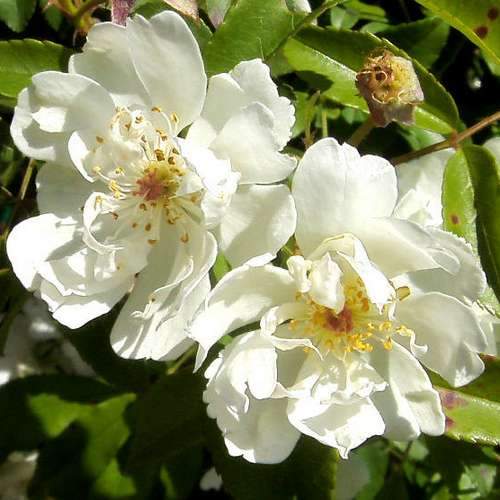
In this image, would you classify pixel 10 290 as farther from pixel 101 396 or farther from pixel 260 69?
pixel 101 396

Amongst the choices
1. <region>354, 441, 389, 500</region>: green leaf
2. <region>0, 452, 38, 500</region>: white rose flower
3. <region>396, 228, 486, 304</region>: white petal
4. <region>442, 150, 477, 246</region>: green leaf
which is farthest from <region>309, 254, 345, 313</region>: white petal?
<region>0, 452, 38, 500</region>: white rose flower

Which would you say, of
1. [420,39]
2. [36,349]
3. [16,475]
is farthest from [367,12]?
[16,475]

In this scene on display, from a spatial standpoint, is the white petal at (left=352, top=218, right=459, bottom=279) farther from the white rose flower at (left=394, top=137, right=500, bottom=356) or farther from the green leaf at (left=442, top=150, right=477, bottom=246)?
the green leaf at (left=442, top=150, right=477, bottom=246)

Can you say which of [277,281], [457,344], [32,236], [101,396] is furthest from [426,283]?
[101,396]

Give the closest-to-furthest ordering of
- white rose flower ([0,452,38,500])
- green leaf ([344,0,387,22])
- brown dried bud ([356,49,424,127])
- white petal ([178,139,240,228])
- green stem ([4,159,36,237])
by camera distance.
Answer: white petal ([178,139,240,228])
brown dried bud ([356,49,424,127])
green stem ([4,159,36,237])
green leaf ([344,0,387,22])
white rose flower ([0,452,38,500])

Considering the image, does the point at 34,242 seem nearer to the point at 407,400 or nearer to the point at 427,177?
the point at 407,400

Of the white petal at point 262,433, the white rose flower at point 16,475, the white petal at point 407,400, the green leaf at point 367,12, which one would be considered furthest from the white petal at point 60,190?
the white rose flower at point 16,475

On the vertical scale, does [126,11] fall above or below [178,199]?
above

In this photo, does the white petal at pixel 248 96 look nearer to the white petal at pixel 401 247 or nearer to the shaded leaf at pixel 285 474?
the white petal at pixel 401 247
